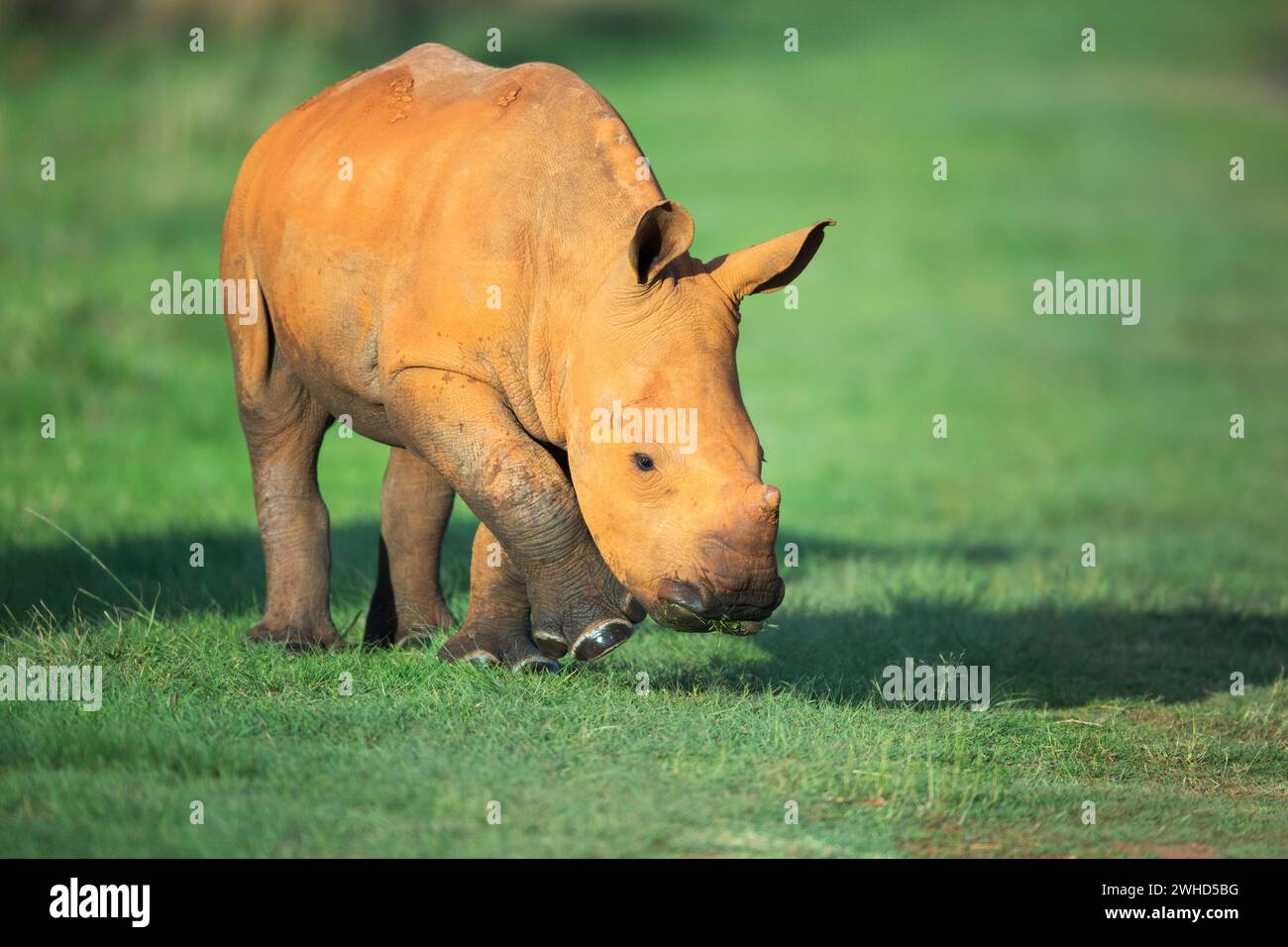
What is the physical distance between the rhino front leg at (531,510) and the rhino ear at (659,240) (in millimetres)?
938

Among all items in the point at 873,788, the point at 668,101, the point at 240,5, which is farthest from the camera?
the point at 668,101

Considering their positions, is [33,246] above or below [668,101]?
below

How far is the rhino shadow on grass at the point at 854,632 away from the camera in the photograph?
9266mm

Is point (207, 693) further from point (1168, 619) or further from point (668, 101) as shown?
point (668, 101)

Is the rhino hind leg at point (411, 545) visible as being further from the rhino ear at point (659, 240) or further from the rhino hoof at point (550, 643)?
the rhino ear at point (659, 240)

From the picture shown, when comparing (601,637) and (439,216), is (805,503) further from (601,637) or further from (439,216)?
(601,637)

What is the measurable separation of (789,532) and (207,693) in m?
7.30

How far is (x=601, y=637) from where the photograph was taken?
753 centimetres

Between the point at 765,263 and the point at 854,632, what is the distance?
329 cm

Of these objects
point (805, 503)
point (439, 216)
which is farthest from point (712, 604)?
point (805, 503)

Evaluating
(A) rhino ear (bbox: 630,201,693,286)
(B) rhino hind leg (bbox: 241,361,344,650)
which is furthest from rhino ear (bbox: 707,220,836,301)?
(B) rhino hind leg (bbox: 241,361,344,650)

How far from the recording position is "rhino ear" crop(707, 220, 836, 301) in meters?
7.62

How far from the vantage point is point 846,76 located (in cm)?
4034

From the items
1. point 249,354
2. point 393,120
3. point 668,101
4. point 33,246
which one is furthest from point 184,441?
point 668,101
